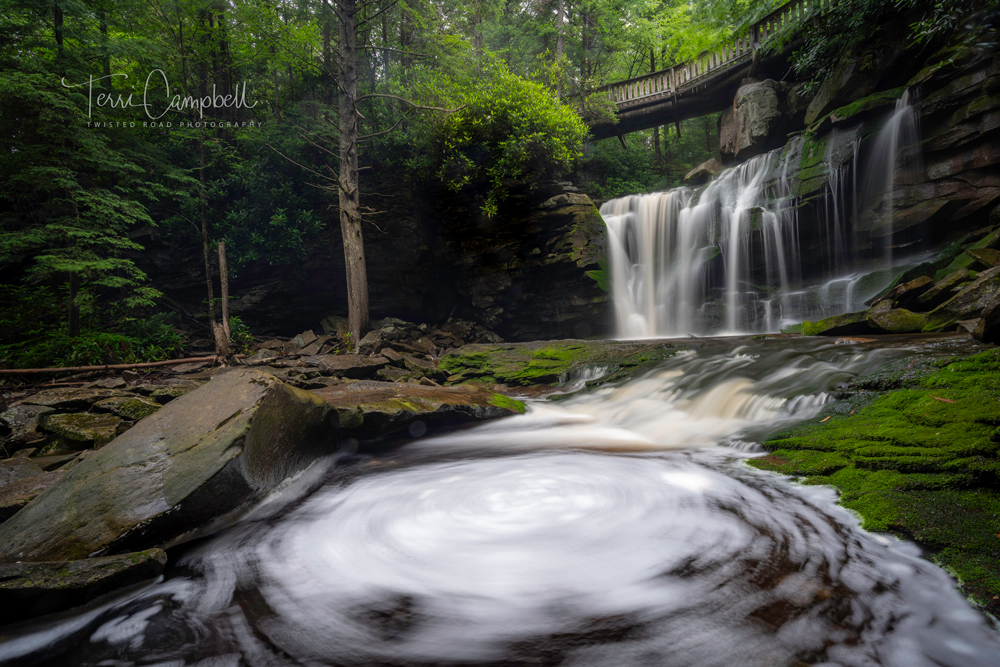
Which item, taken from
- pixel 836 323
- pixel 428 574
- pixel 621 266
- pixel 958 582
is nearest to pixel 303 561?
pixel 428 574

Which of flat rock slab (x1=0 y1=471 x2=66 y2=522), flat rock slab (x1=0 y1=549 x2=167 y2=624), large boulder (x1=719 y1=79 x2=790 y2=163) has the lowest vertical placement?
flat rock slab (x1=0 y1=549 x2=167 y2=624)

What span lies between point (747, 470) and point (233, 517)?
13.4 ft

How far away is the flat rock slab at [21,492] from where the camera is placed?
3.22m

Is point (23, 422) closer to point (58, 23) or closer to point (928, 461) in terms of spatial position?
point (928, 461)

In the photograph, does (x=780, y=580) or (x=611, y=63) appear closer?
(x=780, y=580)

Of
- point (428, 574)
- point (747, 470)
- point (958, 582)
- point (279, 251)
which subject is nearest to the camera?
point (958, 582)

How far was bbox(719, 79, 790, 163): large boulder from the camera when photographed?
582 inches

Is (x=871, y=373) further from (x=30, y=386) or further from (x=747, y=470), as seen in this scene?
(x=30, y=386)

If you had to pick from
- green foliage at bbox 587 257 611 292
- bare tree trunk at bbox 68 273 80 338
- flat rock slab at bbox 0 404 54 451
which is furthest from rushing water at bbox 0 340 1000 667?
bare tree trunk at bbox 68 273 80 338

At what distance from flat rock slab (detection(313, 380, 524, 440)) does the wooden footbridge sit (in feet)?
48.6

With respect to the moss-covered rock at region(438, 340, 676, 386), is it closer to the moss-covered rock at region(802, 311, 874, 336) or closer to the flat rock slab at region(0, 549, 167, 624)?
the moss-covered rock at region(802, 311, 874, 336)

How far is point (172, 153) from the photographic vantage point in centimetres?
1284

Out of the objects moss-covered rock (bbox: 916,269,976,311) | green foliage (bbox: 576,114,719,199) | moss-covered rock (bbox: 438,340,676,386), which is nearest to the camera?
moss-covered rock (bbox: 916,269,976,311)

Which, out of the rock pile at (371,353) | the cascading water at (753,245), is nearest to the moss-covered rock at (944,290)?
the cascading water at (753,245)
